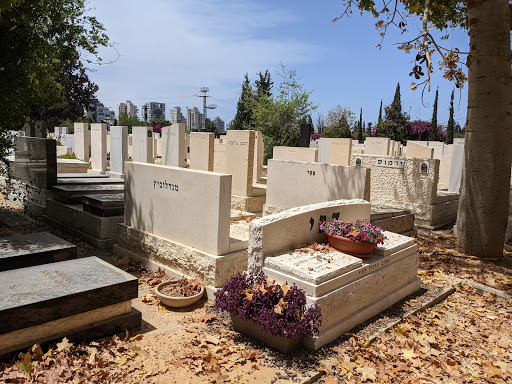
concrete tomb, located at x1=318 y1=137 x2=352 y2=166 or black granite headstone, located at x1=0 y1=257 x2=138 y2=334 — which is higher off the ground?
concrete tomb, located at x1=318 y1=137 x2=352 y2=166

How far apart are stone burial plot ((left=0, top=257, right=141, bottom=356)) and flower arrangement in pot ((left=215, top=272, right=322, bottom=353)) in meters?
0.99

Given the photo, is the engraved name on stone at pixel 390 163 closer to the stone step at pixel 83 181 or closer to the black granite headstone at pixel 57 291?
the stone step at pixel 83 181

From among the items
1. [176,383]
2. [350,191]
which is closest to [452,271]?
[350,191]

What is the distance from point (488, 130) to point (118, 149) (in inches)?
456

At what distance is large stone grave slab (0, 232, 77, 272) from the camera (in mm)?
4656

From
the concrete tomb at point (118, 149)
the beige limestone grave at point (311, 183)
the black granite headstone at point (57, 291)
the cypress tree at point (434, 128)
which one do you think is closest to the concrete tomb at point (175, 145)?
the concrete tomb at point (118, 149)

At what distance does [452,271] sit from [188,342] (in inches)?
172

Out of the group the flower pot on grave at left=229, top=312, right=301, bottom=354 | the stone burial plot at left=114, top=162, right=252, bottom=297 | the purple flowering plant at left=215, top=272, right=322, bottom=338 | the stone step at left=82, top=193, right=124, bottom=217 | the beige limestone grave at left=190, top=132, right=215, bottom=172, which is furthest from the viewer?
the beige limestone grave at left=190, top=132, right=215, bottom=172

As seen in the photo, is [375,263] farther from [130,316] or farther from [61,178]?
[61,178]

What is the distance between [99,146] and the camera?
15680 millimetres

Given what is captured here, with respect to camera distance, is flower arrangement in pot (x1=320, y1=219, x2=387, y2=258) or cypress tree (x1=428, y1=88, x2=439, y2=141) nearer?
flower arrangement in pot (x1=320, y1=219, x2=387, y2=258)

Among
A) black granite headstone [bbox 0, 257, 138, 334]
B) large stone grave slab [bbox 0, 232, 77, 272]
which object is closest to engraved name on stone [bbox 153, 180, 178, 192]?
large stone grave slab [bbox 0, 232, 77, 272]

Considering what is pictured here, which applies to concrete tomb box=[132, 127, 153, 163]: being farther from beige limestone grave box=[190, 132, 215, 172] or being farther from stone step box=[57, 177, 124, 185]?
stone step box=[57, 177, 124, 185]

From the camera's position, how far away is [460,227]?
22.3 ft
